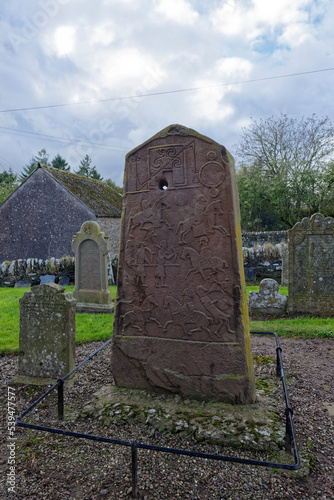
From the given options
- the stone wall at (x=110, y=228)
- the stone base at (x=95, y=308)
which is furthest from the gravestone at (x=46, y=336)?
the stone wall at (x=110, y=228)

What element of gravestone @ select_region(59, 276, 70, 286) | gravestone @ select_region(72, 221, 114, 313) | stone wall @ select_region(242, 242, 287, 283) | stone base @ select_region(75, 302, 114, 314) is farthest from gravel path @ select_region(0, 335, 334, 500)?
gravestone @ select_region(59, 276, 70, 286)

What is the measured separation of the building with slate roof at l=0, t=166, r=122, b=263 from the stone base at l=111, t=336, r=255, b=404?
44.4 ft

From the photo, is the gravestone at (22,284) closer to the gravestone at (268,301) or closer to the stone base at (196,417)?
the gravestone at (268,301)

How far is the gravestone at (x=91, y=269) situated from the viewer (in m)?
8.87

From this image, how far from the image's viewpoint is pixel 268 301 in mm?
7969

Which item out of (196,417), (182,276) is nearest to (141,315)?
(182,276)

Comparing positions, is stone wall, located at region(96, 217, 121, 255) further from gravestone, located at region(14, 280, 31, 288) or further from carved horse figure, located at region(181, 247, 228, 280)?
carved horse figure, located at region(181, 247, 228, 280)

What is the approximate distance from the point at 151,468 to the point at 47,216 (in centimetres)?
1622

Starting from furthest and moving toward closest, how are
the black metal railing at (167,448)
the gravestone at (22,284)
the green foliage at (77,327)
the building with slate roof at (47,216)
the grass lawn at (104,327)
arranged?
1. the building with slate roof at (47,216)
2. the gravestone at (22,284)
3. the grass lawn at (104,327)
4. the green foliage at (77,327)
5. the black metal railing at (167,448)

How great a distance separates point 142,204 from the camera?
376 centimetres

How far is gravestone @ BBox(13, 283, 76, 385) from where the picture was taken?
4375 millimetres

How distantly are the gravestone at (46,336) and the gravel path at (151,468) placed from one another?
649 millimetres

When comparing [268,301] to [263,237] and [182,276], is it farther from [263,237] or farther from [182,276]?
[263,237]

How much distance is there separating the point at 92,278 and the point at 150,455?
6.59 m
